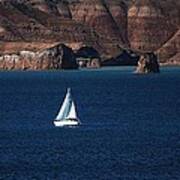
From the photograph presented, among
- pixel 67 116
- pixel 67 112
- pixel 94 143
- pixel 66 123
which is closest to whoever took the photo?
pixel 94 143

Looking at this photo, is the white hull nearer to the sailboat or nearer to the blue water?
the sailboat

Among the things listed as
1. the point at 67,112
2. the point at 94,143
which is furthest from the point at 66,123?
the point at 94,143

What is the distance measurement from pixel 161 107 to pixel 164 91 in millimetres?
54196

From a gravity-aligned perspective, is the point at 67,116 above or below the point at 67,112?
below

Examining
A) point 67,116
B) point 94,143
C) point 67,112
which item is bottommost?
point 94,143

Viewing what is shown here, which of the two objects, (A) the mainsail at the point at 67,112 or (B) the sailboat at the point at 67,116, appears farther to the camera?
(A) the mainsail at the point at 67,112

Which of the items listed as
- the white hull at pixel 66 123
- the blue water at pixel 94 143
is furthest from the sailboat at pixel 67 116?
the blue water at pixel 94 143

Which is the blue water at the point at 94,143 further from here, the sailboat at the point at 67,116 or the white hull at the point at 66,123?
the sailboat at the point at 67,116

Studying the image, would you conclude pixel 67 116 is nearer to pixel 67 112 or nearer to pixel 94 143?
pixel 67 112

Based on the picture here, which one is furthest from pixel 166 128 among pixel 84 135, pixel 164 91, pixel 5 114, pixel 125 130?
pixel 164 91

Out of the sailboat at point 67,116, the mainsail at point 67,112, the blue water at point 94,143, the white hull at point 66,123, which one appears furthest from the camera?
the mainsail at point 67,112

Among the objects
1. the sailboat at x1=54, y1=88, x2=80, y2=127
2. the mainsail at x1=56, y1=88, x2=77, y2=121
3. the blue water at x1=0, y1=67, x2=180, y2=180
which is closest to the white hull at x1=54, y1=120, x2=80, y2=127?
the sailboat at x1=54, y1=88, x2=80, y2=127

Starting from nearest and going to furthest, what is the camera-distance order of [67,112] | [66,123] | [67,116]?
[66,123] → [67,112] → [67,116]

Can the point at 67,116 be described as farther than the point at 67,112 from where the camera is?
Yes
